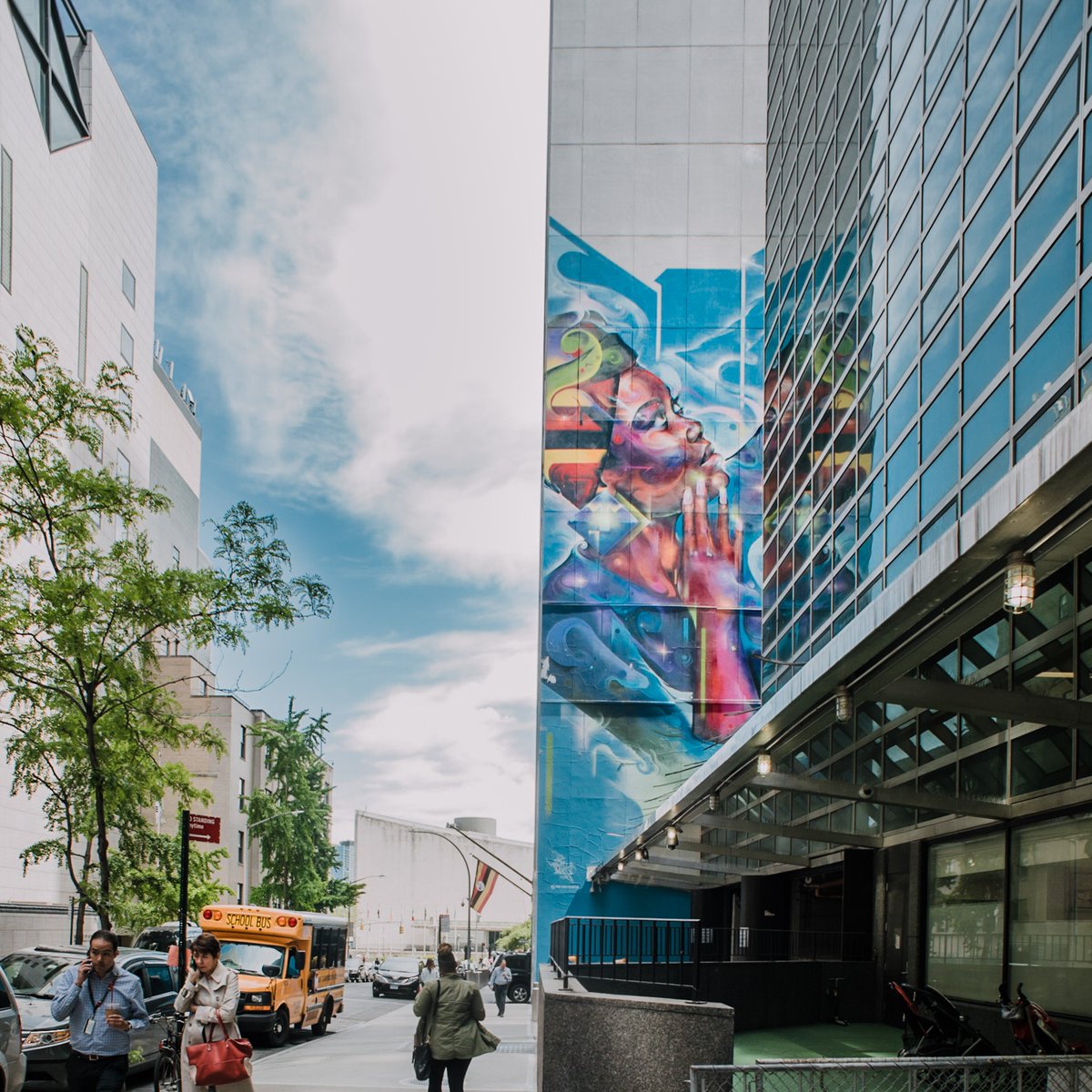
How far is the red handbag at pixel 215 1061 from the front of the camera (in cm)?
1103

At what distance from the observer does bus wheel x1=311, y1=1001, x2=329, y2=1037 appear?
3088 cm

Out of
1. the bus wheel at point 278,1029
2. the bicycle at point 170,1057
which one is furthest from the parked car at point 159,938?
the bicycle at point 170,1057

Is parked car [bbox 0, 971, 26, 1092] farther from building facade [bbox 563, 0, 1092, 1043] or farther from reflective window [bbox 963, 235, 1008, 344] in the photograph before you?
reflective window [bbox 963, 235, 1008, 344]

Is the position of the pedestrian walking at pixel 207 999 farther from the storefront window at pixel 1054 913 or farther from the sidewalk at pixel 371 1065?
the storefront window at pixel 1054 913

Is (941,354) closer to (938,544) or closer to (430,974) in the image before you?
(938,544)

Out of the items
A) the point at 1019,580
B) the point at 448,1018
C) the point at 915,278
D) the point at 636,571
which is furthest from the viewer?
the point at 636,571

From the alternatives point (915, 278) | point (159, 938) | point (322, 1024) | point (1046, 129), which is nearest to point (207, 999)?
point (1046, 129)

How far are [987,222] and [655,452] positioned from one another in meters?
36.4

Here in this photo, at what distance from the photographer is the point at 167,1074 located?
55.8ft

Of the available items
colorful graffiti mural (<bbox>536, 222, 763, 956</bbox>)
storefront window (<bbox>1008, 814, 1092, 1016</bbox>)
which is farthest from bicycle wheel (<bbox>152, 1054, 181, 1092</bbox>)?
colorful graffiti mural (<bbox>536, 222, 763, 956</bbox>)

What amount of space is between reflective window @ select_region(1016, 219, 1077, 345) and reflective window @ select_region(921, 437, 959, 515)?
3.04 m

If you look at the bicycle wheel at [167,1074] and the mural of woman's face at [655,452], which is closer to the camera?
the bicycle wheel at [167,1074]

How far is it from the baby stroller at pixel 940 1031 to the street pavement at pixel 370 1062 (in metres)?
5.89

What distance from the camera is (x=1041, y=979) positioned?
1756cm
